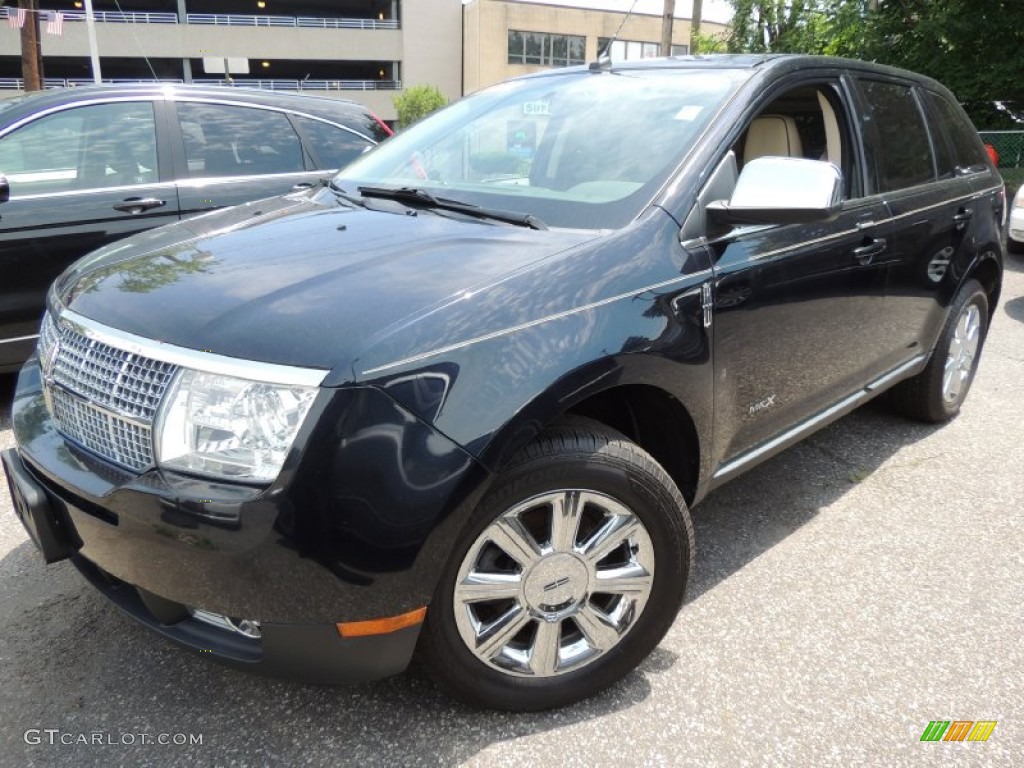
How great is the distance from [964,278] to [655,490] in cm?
267

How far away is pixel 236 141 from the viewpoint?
4758 mm

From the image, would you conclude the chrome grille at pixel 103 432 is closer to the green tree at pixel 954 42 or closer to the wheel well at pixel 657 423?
the wheel well at pixel 657 423

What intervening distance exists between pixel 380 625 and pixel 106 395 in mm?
816

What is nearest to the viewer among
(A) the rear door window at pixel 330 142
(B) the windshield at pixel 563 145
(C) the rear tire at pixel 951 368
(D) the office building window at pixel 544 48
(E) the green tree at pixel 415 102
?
(B) the windshield at pixel 563 145

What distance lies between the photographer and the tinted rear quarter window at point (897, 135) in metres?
3.20

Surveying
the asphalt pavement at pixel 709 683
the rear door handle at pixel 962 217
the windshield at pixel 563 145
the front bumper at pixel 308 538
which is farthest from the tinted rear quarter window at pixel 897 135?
the front bumper at pixel 308 538

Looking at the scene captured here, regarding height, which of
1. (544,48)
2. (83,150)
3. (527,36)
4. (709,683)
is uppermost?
(527,36)

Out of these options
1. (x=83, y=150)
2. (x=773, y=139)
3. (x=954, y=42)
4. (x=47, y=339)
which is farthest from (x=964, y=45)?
(x=47, y=339)

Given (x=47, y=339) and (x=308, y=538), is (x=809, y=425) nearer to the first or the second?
(x=308, y=538)

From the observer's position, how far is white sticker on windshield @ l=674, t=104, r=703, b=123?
8.18ft

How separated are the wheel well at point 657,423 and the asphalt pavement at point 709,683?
1.67 ft

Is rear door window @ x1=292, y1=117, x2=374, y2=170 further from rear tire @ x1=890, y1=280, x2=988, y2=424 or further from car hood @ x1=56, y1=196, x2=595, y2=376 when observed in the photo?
rear tire @ x1=890, y1=280, x2=988, y2=424

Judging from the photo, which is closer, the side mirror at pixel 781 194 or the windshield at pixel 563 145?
the side mirror at pixel 781 194
